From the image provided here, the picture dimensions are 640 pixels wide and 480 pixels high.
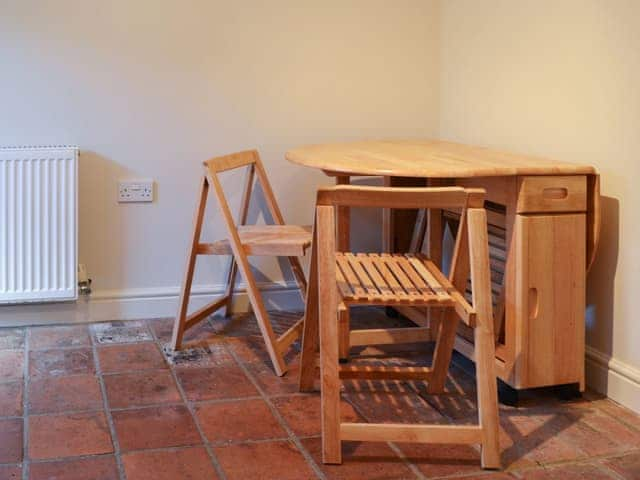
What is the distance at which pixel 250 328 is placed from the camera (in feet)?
12.1

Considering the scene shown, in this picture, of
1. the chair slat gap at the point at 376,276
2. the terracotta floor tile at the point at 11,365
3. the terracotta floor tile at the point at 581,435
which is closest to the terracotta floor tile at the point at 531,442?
the terracotta floor tile at the point at 581,435

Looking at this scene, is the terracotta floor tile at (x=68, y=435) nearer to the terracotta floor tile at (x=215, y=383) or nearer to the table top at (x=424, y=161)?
the terracotta floor tile at (x=215, y=383)

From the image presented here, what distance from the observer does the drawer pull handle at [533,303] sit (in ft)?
9.01

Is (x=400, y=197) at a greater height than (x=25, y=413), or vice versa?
(x=400, y=197)

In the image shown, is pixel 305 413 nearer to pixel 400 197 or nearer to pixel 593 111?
pixel 400 197

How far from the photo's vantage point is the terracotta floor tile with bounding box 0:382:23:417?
272cm

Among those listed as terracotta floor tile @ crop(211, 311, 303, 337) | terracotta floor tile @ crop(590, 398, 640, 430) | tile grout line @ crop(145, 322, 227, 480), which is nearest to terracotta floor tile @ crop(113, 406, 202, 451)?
tile grout line @ crop(145, 322, 227, 480)

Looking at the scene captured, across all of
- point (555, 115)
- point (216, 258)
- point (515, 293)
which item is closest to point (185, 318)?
point (216, 258)

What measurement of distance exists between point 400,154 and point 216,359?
3.30 feet

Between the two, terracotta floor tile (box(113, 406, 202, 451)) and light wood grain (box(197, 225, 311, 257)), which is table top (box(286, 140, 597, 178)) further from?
terracotta floor tile (box(113, 406, 202, 451))

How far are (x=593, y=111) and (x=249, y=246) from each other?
1.27 metres

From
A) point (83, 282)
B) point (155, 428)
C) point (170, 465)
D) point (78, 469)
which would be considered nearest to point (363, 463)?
point (170, 465)

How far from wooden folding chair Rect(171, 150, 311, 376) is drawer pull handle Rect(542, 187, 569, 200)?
35.6 inches

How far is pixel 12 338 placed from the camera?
11.5 feet
